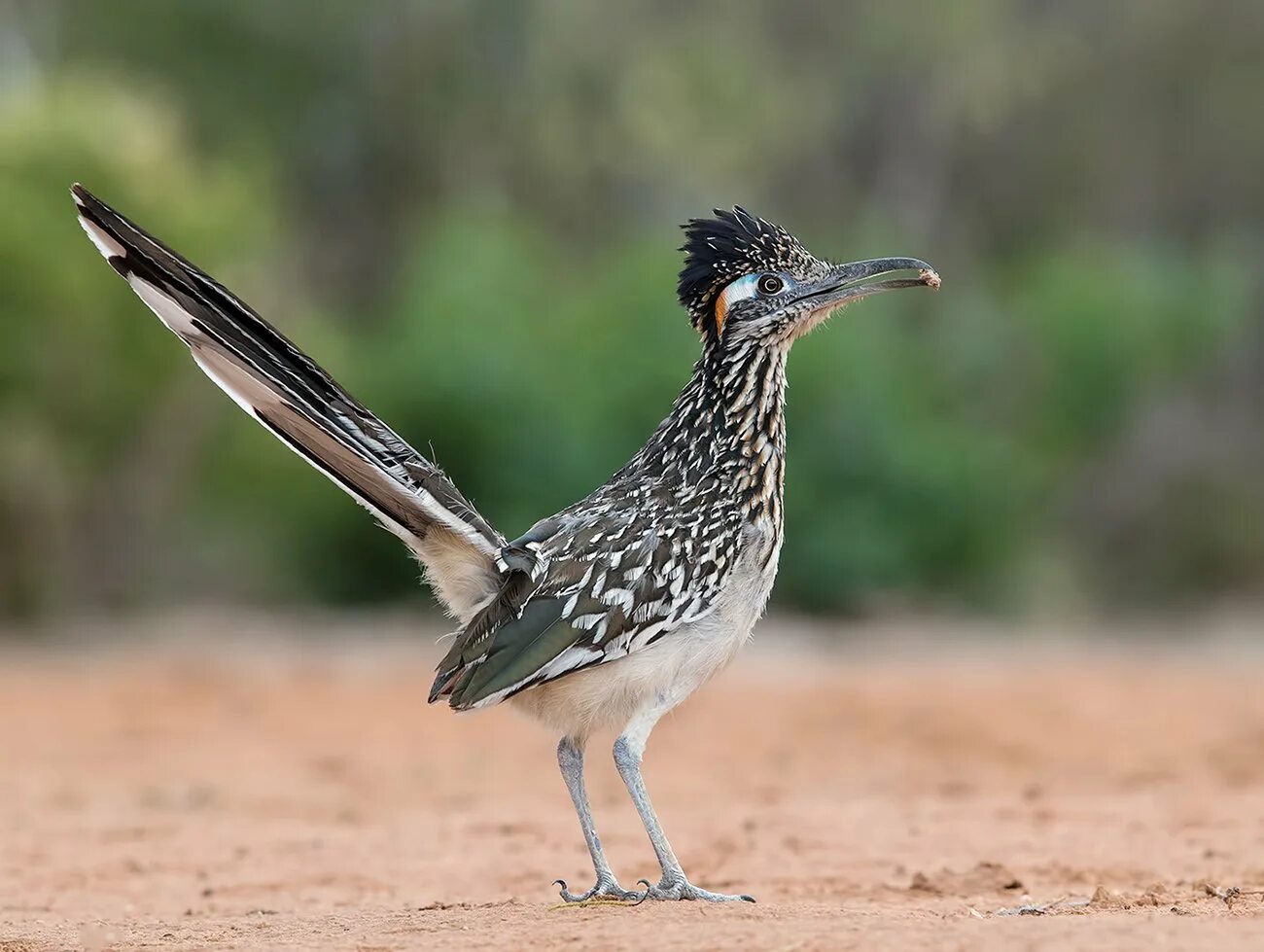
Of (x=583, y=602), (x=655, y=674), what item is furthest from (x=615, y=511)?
(x=655, y=674)

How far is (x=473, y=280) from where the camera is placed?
73.0ft

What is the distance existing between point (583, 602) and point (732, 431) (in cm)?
96

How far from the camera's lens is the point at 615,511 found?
20.9ft

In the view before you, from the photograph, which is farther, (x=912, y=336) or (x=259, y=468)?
(x=912, y=336)

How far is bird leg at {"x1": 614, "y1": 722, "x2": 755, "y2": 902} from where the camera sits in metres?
5.86

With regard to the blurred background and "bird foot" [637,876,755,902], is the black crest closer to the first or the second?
"bird foot" [637,876,755,902]

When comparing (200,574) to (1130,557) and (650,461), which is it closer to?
(1130,557)

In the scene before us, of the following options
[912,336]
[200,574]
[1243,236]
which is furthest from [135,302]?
[1243,236]

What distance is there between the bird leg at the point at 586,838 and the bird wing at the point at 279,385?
3.08 ft

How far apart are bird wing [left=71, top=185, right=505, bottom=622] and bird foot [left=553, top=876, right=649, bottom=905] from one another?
1.32 metres

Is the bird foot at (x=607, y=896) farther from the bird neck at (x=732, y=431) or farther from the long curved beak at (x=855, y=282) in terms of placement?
the long curved beak at (x=855, y=282)

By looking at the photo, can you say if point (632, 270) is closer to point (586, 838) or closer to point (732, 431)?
point (732, 431)

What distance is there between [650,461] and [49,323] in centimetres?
1449

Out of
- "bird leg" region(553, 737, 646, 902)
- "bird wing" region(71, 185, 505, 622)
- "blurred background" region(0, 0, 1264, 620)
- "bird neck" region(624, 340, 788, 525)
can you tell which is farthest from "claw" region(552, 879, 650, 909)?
"blurred background" region(0, 0, 1264, 620)
